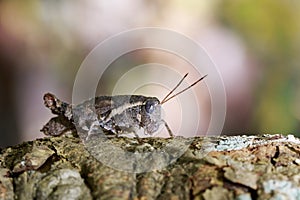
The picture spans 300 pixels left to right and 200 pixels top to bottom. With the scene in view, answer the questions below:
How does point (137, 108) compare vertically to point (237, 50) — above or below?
below

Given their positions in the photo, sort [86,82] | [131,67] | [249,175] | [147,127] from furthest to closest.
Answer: [131,67] < [86,82] < [147,127] < [249,175]

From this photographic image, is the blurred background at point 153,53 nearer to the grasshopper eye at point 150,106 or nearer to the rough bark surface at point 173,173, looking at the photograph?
the grasshopper eye at point 150,106

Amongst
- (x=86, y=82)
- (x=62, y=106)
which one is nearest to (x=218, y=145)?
(x=62, y=106)

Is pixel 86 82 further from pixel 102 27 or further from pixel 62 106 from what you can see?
pixel 62 106

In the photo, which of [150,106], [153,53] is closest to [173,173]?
[150,106]

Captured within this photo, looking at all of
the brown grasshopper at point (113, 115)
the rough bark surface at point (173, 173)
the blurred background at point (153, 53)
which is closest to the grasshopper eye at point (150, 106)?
the brown grasshopper at point (113, 115)

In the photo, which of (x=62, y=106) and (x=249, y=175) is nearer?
(x=249, y=175)

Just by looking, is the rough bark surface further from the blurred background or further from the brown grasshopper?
the blurred background

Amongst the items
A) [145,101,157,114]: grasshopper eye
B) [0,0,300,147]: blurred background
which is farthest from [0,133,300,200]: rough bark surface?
[0,0,300,147]: blurred background
